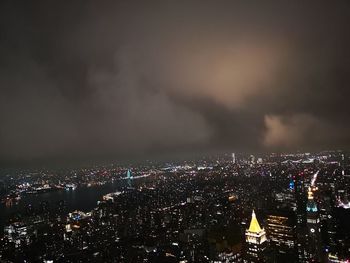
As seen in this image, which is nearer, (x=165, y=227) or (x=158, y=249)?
(x=158, y=249)

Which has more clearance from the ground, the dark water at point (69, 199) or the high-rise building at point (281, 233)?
the high-rise building at point (281, 233)

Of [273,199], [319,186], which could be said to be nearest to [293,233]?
[273,199]

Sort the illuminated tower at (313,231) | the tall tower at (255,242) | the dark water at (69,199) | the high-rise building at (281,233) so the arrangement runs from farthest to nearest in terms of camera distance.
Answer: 1. the dark water at (69,199)
2. the high-rise building at (281,233)
3. the tall tower at (255,242)
4. the illuminated tower at (313,231)

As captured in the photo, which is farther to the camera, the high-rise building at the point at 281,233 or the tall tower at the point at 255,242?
the high-rise building at the point at 281,233

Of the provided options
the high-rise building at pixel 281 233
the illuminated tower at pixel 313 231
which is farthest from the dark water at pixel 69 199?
the illuminated tower at pixel 313 231

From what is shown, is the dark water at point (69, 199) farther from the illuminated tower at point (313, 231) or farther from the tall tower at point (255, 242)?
the illuminated tower at point (313, 231)

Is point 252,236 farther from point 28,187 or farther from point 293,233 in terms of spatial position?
point 28,187
